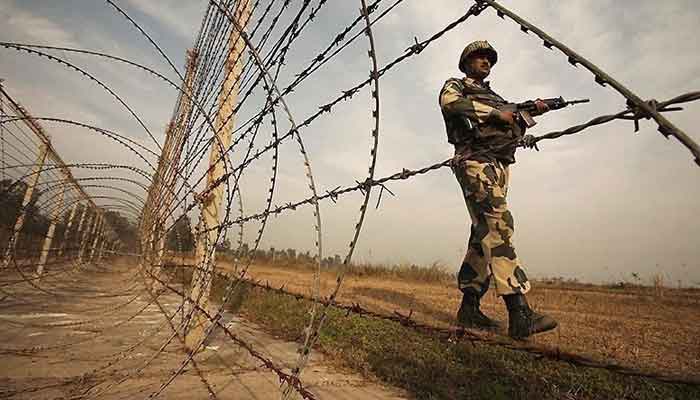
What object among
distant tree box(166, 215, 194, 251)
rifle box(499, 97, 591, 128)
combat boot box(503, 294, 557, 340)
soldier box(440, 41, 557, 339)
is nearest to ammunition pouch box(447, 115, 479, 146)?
soldier box(440, 41, 557, 339)

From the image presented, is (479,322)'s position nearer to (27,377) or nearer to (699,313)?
(27,377)

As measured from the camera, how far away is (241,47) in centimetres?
289

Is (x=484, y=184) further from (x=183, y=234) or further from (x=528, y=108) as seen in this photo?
(x=183, y=234)

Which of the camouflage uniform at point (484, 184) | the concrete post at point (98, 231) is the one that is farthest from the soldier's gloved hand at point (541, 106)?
the concrete post at point (98, 231)

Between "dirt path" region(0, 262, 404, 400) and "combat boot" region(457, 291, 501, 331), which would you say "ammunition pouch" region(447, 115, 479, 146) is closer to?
"combat boot" region(457, 291, 501, 331)

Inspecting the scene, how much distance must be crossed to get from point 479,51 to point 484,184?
92 centimetres

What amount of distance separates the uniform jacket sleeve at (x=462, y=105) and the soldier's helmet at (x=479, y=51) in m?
0.34

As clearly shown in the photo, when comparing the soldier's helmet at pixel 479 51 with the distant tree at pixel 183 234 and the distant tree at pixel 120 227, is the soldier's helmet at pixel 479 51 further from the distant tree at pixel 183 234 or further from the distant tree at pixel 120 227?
the distant tree at pixel 120 227

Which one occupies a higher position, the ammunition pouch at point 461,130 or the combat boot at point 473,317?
the ammunition pouch at point 461,130

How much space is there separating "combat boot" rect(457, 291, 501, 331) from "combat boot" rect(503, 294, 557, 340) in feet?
1.25

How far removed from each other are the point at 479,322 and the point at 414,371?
1.57ft

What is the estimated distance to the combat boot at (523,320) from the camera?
1.80 m

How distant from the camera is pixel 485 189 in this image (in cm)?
218

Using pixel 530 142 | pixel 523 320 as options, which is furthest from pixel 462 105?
pixel 530 142
